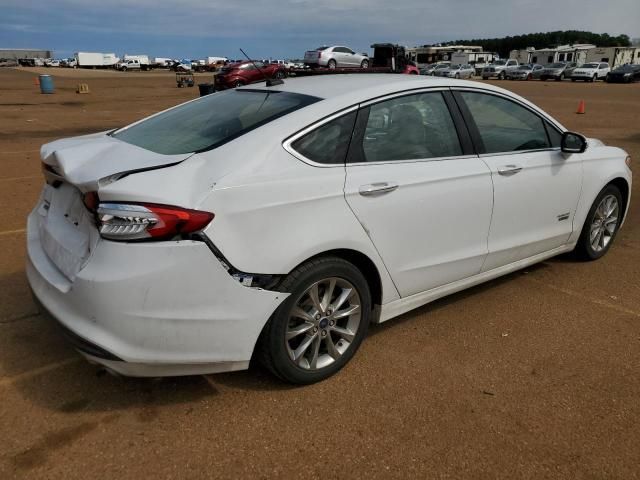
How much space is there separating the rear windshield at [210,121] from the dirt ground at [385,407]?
1229 mm

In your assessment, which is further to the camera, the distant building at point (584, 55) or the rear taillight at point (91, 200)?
the distant building at point (584, 55)

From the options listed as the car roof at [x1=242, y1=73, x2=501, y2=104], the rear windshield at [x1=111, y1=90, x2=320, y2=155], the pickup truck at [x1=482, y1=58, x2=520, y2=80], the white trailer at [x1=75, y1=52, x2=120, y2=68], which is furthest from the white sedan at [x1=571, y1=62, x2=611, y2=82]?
the white trailer at [x1=75, y1=52, x2=120, y2=68]

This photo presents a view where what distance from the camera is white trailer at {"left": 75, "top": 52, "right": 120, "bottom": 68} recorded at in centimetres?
9581

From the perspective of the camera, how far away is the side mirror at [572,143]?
4.14m

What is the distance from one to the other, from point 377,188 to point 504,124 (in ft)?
4.99

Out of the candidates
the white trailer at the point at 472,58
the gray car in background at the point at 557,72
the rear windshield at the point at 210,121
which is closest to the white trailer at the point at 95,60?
the white trailer at the point at 472,58

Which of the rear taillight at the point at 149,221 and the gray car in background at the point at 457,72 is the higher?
the rear taillight at the point at 149,221

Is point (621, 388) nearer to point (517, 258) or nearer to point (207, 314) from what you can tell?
point (517, 258)

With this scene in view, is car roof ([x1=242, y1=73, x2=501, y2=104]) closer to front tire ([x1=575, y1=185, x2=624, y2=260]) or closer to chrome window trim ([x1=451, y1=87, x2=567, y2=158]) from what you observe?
chrome window trim ([x1=451, y1=87, x2=567, y2=158])

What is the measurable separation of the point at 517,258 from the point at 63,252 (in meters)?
3.06

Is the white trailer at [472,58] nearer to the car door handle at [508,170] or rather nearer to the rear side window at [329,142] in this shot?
the car door handle at [508,170]

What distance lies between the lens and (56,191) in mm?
2998

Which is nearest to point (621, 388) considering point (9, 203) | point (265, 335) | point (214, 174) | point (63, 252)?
point (265, 335)

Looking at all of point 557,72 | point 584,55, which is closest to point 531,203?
point 557,72
